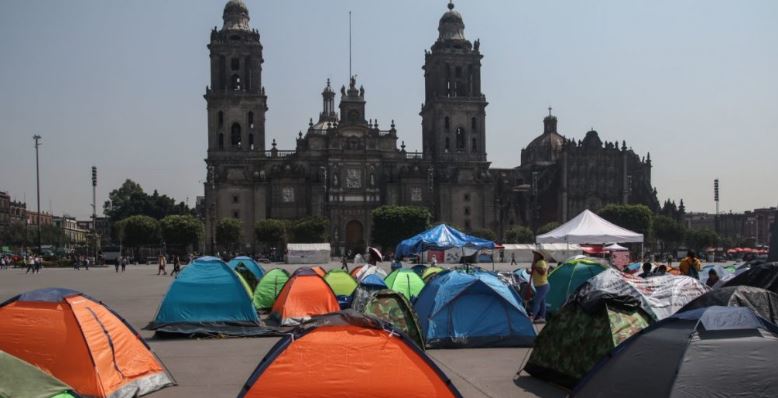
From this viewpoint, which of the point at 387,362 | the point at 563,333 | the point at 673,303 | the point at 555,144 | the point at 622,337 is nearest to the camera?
the point at 387,362

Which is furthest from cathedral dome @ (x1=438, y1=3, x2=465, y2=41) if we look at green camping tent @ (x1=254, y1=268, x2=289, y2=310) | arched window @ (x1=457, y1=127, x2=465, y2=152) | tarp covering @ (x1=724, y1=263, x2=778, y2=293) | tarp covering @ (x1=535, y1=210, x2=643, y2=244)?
tarp covering @ (x1=724, y1=263, x2=778, y2=293)

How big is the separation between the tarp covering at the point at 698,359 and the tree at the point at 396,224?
67763mm

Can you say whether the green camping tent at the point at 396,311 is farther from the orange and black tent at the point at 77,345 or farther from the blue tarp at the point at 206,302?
the blue tarp at the point at 206,302

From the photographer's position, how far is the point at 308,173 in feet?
276

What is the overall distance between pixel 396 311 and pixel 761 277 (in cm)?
578

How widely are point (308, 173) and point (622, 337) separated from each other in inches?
2933

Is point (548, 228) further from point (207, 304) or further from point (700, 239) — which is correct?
point (207, 304)

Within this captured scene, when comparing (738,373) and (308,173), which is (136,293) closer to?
(738,373)

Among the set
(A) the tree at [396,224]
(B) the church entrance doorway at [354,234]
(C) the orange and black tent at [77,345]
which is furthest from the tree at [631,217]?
(C) the orange and black tent at [77,345]

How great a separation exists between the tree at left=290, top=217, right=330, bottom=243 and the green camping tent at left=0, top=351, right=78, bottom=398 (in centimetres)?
7018

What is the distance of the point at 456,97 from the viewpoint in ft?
279

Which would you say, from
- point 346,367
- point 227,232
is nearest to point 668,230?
point 227,232

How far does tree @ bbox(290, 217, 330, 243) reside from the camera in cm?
7725

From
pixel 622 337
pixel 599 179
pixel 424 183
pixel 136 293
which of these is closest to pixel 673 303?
pixel 622 337
